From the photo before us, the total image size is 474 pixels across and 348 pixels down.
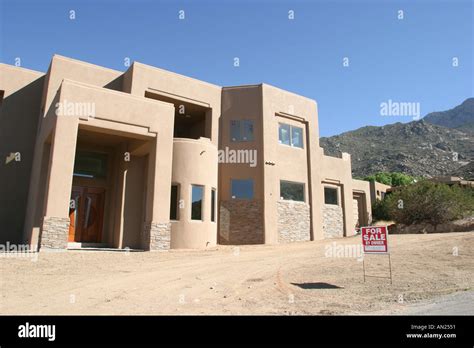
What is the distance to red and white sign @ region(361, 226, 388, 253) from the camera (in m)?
10.7

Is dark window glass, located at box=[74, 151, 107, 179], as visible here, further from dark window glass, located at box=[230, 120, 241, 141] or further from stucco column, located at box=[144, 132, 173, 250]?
dark window glass, located at box=[230, 120, 241, 141]

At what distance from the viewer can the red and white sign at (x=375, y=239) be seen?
35.2 feet

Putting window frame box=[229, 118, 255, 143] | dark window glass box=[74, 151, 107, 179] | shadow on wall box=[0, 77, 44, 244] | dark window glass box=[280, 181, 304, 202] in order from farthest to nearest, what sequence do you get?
dark window glass box=[280, 181, 304, 202]
window frame box=[229, 118, 255, 143]
dark window glass box=[74, 151, 107, 179]
shadow on wall box=[0, 77, 44, 244]

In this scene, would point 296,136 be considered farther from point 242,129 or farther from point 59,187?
point 59,187

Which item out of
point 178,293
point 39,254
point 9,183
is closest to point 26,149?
point 9,183

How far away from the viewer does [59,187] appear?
47.8 feet

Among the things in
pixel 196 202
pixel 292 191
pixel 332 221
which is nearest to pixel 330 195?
pixel 332 221

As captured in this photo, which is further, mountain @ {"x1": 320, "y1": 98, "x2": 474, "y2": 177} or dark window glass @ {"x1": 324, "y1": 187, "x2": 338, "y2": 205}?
mountain @ {"x1": 320, "y1": 98, "x2": 474, "y2": 177}

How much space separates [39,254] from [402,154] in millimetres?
85765

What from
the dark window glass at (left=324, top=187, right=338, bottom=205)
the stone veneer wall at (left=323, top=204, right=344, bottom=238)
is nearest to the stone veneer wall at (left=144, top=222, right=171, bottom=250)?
the stone veneer wall at (left=323, top=204, right=344, bottom=238)

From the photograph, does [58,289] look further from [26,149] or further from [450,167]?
[450,167]

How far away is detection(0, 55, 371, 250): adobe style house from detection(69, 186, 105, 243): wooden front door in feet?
0.17

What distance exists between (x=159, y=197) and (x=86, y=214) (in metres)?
4.58
